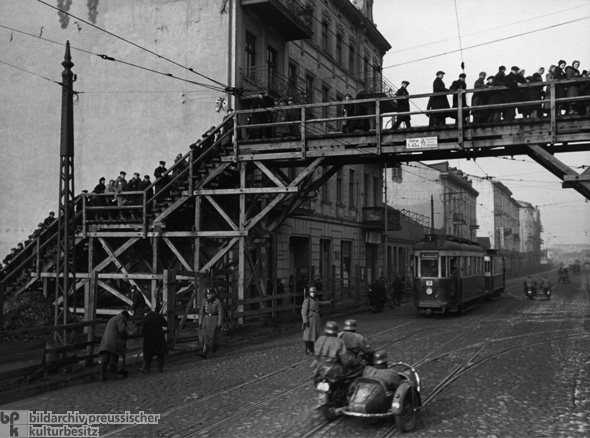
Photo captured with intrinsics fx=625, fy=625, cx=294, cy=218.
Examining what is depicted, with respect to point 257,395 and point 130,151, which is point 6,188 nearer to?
point 130,151

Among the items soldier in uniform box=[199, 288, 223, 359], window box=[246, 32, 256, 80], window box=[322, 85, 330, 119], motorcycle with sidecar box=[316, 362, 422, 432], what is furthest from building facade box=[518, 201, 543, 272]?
motorcycle with sidecar box=[316, 362, 422, 432]

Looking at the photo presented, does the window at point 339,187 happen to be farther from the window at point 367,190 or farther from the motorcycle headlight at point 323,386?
the motorcycle headlight at point 323,386

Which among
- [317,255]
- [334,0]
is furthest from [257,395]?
[334,0]

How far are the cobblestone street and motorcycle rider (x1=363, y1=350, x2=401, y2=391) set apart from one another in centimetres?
61

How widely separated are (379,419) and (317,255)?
22.9 m

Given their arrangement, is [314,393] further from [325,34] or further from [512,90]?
[325,34]

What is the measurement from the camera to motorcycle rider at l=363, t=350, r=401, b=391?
317 inches

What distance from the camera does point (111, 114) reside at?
26.8 meters

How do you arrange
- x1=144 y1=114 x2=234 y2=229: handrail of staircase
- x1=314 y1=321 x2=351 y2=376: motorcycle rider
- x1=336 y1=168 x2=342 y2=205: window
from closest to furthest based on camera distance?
x1=314 y1=321 x2=351 y2=376: motorcycle rider, x1=144 y1=114 x2=234 y2=229: handrail of staircase, x1=336 y1=168 x2=342 y2=205: window

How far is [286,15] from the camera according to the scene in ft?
84.8

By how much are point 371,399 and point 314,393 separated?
8.63ft

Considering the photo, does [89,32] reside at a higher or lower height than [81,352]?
higher

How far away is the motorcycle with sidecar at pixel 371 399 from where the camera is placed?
25.5 feet

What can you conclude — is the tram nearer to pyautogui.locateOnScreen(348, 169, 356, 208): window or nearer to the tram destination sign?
the tram destination sign
